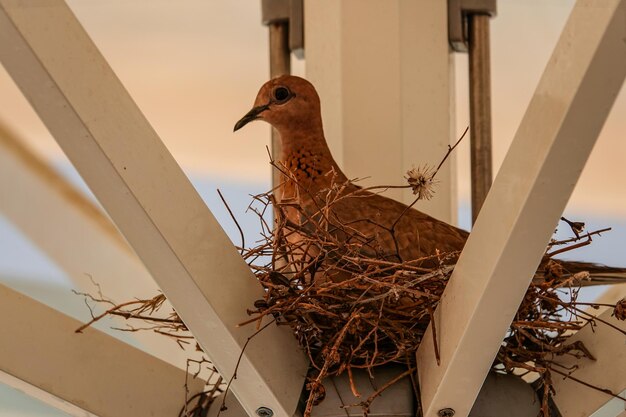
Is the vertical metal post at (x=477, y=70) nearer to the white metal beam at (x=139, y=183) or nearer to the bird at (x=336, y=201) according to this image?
the bird at (x=336, y=201)

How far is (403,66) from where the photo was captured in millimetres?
2818

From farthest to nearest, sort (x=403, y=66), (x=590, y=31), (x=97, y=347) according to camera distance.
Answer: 1. (x=403, y=66)
2. (x=97, y=347)
3. (x=590, y=31)

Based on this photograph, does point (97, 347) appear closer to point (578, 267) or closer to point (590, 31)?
point (578, 267)

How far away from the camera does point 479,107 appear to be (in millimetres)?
3051

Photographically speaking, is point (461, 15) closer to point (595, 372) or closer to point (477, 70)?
point (477, 70)

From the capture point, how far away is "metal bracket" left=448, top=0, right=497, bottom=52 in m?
2.94

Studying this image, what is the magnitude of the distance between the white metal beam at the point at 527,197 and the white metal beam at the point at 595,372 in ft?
1.12

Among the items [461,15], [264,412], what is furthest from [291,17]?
[264,412]

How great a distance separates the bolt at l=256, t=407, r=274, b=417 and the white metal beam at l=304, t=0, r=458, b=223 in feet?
2.68

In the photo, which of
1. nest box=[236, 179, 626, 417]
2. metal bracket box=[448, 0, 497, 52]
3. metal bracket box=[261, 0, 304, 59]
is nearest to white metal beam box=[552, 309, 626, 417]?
nest box=[236, 179, 626, 417]

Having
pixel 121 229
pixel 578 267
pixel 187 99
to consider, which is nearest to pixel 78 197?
pixel 187 99

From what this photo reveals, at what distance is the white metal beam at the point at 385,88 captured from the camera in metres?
2.78

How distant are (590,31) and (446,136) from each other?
1.39 metres

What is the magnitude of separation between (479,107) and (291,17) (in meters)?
0.51
